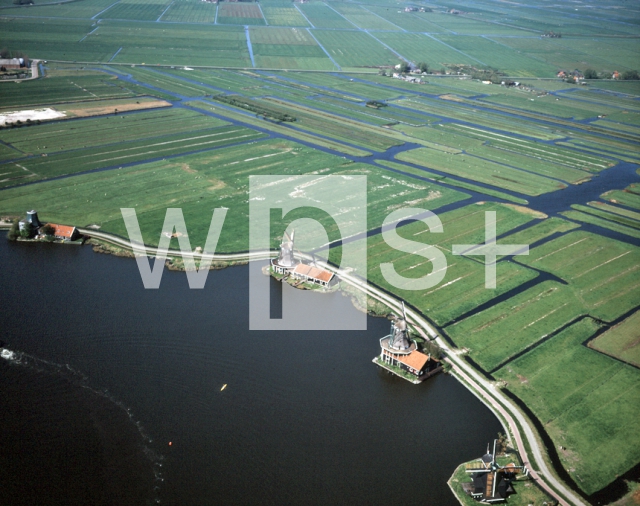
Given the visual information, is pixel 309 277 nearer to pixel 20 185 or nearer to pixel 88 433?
pixel 88 433

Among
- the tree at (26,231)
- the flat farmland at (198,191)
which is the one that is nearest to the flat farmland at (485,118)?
the flat farmland at (198,191)

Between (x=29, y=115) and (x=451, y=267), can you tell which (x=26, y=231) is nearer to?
(x=451, y=267)

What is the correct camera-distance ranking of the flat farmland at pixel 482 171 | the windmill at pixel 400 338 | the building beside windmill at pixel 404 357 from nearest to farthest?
the building beside windmill at pixel 404 357 < the windmill at pixel 400 338 < the flat farmland at pixel 482 171

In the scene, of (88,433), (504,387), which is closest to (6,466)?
A: (88,433)

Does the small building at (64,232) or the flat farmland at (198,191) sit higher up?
the flat farmland at (198,191)

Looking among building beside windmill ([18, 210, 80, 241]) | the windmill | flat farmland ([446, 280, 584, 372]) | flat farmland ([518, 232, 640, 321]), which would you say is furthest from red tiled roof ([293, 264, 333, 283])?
building beside windmill ([18, 210, 80, 241])

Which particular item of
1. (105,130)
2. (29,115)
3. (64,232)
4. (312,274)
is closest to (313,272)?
(312,274)

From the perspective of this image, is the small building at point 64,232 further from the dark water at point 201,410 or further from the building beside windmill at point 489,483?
the building beside windmill at point 489,483
